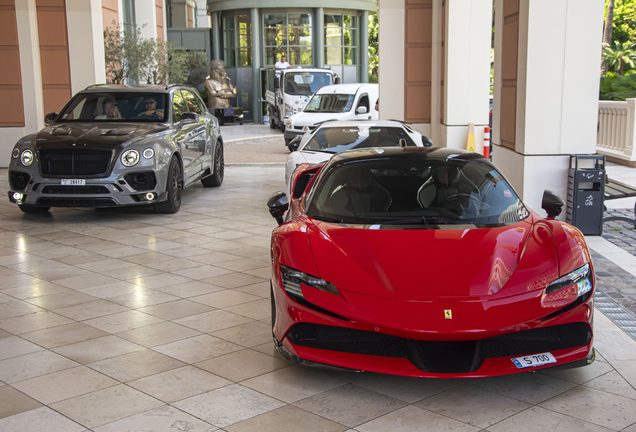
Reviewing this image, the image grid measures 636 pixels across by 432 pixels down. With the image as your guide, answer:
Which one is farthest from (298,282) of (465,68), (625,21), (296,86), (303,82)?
(625,21)

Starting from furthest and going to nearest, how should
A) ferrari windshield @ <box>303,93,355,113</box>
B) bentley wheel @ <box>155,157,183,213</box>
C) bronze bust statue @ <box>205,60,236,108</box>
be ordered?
bronze bust statue @ <box>205,60,236,108</box> < ferrari windshield @ <box>303,93,355,113</box> < bentley wheel @ <box>155,157,183,213</box>

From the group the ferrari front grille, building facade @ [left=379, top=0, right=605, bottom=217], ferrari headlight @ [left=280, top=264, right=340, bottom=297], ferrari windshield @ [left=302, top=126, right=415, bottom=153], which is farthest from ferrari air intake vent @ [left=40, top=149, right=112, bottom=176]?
the ferrari front grille

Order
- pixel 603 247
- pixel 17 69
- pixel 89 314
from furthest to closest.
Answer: pixel 17 69, pixel 603 247, pixel 89 314

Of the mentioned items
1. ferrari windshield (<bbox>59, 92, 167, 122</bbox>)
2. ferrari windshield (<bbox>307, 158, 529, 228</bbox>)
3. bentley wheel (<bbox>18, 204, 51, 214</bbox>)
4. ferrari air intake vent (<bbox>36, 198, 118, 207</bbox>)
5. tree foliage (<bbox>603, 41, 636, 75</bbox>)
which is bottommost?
bentley wheel (<bbox>18, 204, 51, 214</bbox>)

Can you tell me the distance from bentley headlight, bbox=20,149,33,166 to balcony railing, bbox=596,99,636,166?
12461 mm

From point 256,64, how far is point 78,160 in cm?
2631

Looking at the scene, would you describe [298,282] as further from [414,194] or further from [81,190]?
[81,190]

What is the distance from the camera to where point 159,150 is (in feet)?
29.9

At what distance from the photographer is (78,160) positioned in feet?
28.8

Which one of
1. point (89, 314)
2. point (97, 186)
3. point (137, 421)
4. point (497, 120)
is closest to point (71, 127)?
point (97, 186)

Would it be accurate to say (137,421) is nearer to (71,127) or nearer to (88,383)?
(88,383)

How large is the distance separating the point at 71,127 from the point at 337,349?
283 inches

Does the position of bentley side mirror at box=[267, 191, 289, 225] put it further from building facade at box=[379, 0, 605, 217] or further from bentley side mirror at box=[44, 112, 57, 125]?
bentley side mirror at box=[44, 112, 57, 125]

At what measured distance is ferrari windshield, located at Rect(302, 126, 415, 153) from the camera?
9047mm
